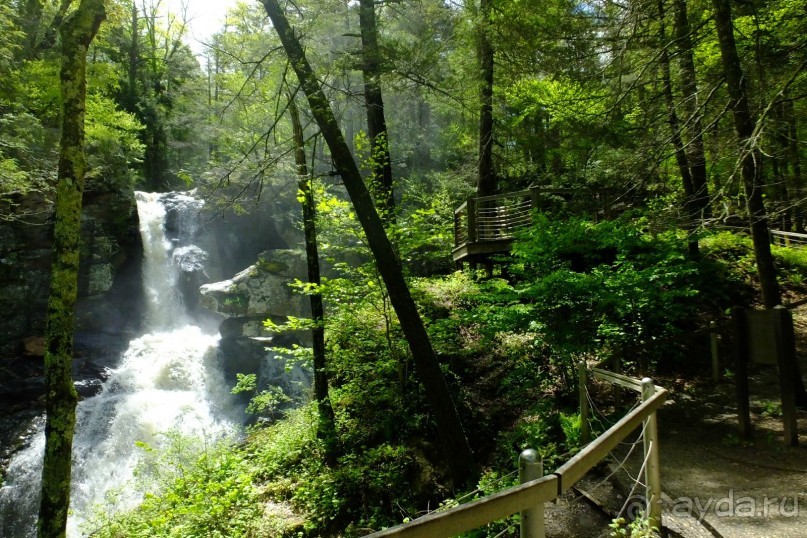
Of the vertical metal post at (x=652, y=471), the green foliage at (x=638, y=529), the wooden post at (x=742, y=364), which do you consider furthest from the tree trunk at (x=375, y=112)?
the green foliage at (x=638, y=529)

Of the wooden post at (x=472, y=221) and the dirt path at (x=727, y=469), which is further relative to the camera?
the wooden post at (x=472, y=221)

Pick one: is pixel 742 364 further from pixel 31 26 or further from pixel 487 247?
pixel 31 26

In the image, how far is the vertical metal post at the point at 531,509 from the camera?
188 centimetres

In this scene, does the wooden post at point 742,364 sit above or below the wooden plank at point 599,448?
below

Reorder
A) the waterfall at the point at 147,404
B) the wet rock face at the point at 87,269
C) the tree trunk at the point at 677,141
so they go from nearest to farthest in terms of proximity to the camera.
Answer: the tree trunk at the point at 677,141
the waterfall at the point at 147,404
the wet rock face at the point at 87,269

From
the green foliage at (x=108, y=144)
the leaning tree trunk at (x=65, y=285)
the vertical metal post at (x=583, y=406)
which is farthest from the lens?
the green foliage at (x=108, y=144)

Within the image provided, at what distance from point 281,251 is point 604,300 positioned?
713 inches

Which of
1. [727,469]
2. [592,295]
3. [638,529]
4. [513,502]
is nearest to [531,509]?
[513,502]

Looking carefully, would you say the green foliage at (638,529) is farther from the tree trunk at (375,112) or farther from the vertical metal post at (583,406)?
the tree trunk at (375,112)

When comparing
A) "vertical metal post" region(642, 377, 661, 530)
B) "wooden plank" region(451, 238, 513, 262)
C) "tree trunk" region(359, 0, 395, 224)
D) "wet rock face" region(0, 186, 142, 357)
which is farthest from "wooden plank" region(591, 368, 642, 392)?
"wet rock face" region(0, 186, 142, 357)

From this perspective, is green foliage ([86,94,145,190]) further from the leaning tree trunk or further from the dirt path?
the dirt path

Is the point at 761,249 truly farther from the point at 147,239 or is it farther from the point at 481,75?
the point at 147,239

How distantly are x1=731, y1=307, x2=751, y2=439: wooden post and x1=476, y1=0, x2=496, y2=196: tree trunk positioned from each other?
776cm

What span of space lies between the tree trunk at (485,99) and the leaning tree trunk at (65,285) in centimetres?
795
